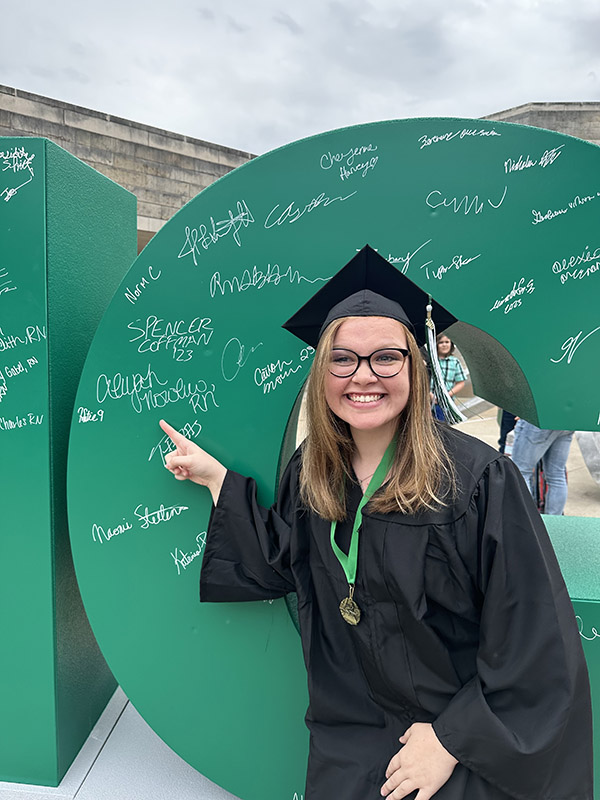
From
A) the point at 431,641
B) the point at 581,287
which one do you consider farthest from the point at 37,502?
the point at 581,287

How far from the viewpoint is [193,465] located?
69.7 inches

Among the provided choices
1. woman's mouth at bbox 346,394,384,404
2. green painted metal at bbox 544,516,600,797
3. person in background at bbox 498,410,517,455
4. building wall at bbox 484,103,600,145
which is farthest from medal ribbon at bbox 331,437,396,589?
building wall at bbox 484,103,600,145

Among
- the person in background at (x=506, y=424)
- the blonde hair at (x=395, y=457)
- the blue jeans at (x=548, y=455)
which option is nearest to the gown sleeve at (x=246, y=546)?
the blonde hair at (x=395, y=457)

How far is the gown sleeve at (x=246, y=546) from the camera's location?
5.54 feet

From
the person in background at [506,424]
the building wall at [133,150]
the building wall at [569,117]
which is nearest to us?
the person in background at [506,424]

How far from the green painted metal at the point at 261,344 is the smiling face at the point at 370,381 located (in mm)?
456

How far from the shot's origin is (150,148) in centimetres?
760

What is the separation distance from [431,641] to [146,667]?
1.12m

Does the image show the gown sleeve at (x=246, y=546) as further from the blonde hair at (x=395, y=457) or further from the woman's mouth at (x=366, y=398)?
the woman's mouth at (x=366, y=398)

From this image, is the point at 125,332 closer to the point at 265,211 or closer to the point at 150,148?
the point at 265,211

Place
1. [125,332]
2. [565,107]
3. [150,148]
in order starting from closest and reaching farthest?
[125,332] → [150,148] → [565,107]

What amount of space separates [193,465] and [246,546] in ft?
0.98
